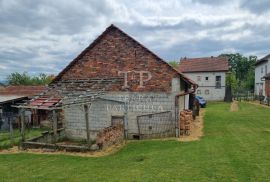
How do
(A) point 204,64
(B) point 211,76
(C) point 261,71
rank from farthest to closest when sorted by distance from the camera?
1. (A) point 204,64
2. (B) point 211,76
3. (C) point 261,71

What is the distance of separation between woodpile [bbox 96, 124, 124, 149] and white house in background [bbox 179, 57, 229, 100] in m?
32.3

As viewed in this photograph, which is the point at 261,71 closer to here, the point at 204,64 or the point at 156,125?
the point at 204,64

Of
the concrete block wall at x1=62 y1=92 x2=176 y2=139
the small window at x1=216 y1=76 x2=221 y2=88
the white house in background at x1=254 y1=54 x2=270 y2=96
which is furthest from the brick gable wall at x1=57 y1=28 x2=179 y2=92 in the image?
the small window at x1=216 y1=76 x2=221 y2=88

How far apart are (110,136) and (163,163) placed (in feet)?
16.1

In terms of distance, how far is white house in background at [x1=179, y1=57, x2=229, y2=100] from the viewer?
1790 inches

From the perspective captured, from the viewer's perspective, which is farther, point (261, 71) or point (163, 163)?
point (261, 71)

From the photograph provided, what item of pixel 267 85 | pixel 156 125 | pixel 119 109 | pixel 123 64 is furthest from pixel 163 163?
pixel 267 85

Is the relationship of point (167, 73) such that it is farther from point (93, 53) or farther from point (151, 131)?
point (93, 53)

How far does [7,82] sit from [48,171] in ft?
191

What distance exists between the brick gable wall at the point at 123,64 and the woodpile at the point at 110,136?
300 cm

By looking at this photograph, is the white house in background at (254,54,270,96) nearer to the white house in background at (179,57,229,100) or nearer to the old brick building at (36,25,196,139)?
the white house in background at (179,57,229,100)

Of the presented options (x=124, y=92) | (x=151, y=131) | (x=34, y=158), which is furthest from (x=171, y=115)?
(x=34, y=158)

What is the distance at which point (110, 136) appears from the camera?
A: 588 inches

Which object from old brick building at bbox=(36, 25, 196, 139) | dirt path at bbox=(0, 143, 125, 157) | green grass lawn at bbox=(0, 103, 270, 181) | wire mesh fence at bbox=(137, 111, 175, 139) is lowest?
dirt path at bbox=(0, 143, 125, 157)
